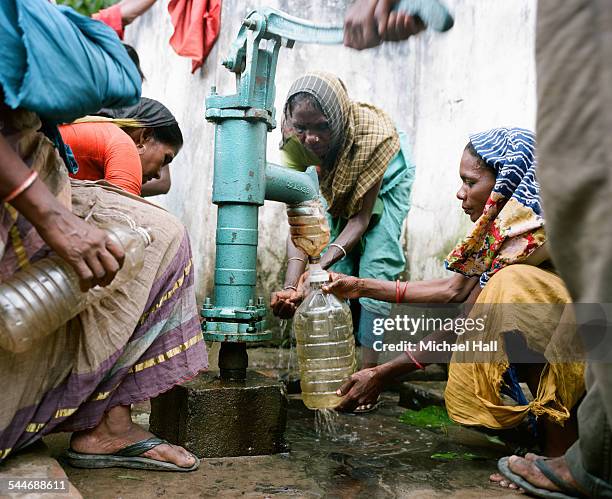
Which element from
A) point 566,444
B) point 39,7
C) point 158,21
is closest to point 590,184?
point 39,7

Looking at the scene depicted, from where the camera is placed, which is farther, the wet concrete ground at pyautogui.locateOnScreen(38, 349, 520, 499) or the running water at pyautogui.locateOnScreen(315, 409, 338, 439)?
the running water at pyautogui.locateOnScreen(315, 409, 338, 439)

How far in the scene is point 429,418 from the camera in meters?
3.21

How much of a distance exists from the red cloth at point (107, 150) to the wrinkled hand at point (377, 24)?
1.12 m

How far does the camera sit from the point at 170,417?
250cm

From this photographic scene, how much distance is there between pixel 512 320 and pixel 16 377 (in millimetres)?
1602

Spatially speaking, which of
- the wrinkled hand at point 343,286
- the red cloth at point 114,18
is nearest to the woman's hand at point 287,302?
the wrinkled hand at point 343,286

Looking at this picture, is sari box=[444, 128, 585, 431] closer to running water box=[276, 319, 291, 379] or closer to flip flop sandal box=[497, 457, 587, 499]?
flip flop sandal box=[497, 457, 587, 499]

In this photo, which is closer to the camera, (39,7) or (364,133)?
(39,7)

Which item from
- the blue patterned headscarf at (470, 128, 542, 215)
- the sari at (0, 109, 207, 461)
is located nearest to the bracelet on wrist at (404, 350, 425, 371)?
the blue patterned headscarf at (470, 128, 542, 215)

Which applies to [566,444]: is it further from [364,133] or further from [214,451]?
[364,133]

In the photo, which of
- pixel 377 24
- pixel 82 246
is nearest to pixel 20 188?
pixel 82 246

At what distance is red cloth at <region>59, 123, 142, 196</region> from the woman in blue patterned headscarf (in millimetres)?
930

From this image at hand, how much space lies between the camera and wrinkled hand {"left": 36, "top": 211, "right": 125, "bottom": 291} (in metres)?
1.67

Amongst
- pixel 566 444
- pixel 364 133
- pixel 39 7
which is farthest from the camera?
pixel 364 133
